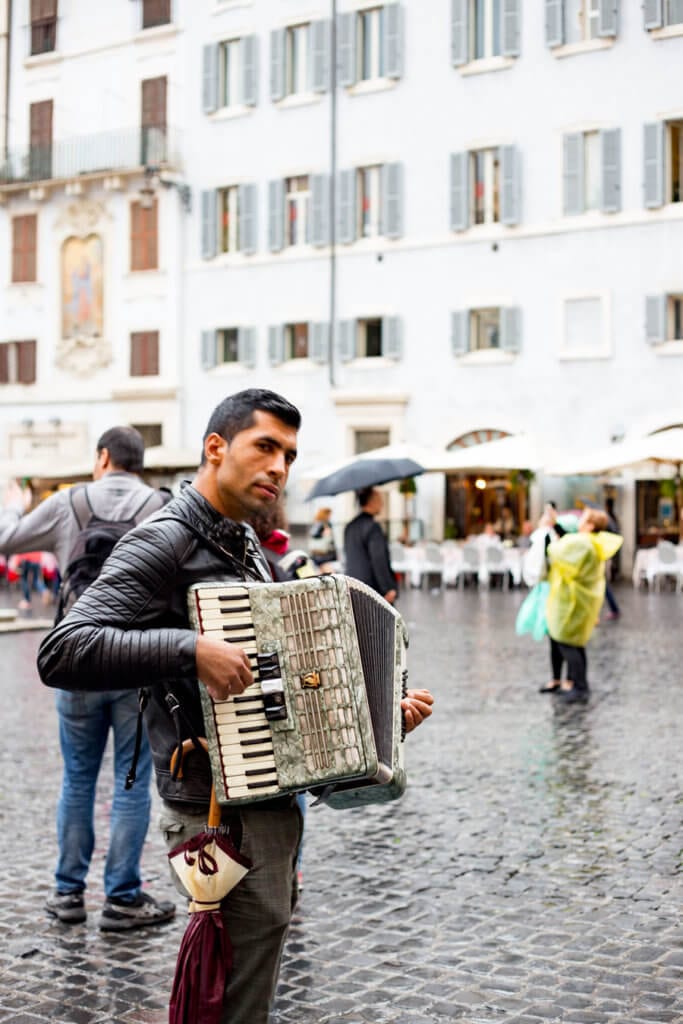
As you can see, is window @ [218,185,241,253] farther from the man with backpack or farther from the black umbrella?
the man with backpack

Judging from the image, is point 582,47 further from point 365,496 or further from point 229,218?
point 365,496

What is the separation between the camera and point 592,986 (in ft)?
15.6

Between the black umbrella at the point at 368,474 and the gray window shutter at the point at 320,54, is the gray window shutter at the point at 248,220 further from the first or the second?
the black umbrella at the point at 368,474

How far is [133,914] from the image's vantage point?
5.53 meters

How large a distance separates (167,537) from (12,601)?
2310 cm

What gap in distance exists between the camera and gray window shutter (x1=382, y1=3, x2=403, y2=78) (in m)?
31.2

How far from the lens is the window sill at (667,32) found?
91.5ft

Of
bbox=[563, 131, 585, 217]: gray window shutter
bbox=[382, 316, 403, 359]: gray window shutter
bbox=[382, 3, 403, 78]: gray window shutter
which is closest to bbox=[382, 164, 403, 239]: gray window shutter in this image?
bbox=[382, 316, 403, 359]: gray window shutter

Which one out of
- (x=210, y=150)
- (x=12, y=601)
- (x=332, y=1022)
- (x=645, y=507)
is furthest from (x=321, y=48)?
(x=332, y=1022)

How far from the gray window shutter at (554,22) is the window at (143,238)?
10.4 meters

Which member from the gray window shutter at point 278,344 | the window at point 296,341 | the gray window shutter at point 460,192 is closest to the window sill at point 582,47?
the gray window shutter at point 460,192

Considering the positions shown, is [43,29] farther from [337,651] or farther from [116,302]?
[337,651]

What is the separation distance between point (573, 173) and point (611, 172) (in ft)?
2.95

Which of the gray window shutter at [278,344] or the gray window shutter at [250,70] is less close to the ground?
the gray window shutter at [250,70]
